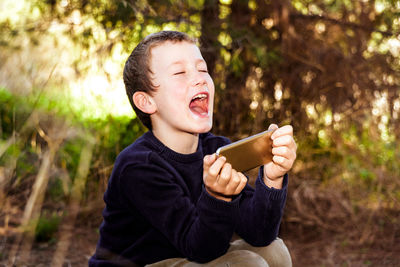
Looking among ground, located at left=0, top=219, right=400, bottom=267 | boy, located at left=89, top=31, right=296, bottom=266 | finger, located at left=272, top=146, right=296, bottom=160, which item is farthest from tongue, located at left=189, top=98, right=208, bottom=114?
ground, located at left=0, top=219, right=400, bottom=267

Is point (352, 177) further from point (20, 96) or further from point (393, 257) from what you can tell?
point (20, 96)

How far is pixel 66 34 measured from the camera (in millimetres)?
3082

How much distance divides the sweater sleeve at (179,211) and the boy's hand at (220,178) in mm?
32

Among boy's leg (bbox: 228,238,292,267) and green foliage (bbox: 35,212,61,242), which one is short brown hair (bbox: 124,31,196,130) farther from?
green foliage (bbox: 35,212,61,242)

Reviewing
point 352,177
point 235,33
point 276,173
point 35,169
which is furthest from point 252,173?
point 276,173

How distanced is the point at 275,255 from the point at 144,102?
806 millimetres

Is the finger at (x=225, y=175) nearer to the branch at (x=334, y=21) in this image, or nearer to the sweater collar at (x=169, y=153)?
the sweater collar at (x=169, y=153)

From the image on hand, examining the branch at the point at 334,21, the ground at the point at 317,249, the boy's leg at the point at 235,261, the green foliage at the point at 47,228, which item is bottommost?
the ground at the point at 317,249

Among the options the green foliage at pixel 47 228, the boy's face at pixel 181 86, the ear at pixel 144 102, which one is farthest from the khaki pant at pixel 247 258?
the green foliage at pixel 47 228

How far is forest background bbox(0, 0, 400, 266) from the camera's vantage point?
3111 mm

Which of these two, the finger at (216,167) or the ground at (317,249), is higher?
the finger at (216,167)

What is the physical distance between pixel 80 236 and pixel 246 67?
5.70 ft

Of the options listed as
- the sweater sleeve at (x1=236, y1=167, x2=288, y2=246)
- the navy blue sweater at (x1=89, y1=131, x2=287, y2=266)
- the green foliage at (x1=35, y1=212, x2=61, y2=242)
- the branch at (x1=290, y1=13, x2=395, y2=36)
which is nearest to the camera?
the navy blue sweater at (x1=89, y1=131, x2=287, y2=266)

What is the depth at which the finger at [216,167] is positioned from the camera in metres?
1.43
